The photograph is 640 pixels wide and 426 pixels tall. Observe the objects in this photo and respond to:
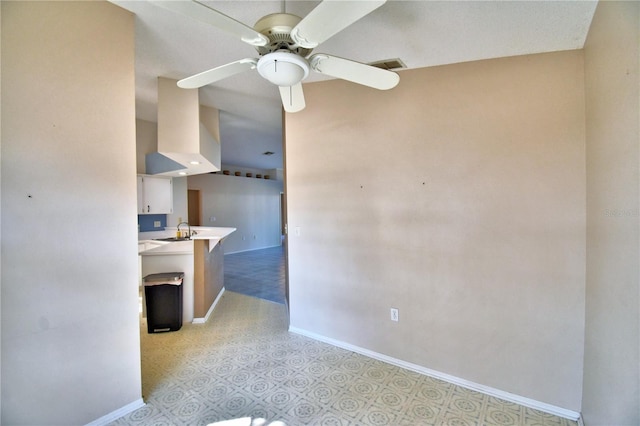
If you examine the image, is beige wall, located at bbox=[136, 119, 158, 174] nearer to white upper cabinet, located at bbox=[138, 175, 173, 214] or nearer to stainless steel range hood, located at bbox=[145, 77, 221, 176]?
white upper cabinet, located at bbox=[138, 175, 173, 214]

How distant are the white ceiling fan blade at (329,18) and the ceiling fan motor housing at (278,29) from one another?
0.13 metres

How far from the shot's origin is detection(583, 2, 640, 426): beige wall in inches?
43.9

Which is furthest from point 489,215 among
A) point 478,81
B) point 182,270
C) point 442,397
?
point 182,270

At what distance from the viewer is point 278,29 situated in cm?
124

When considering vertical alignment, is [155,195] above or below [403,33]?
below

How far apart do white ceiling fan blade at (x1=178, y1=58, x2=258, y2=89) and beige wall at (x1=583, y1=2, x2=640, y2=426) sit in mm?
1624

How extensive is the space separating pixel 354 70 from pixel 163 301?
3.04 metres

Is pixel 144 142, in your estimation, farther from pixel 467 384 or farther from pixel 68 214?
pixel 467 384

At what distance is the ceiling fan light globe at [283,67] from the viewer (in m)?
1.26

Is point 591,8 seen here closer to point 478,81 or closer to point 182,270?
point 478,81

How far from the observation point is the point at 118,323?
5.88ft

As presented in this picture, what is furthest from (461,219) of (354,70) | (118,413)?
(118,413)

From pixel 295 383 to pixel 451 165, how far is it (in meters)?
2.10

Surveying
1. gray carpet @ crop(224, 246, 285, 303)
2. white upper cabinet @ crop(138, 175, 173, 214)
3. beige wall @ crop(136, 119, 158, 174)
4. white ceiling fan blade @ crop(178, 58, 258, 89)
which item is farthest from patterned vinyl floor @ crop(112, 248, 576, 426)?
beige wall @ crop(136, 119, 158, 174)
